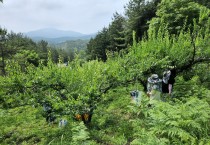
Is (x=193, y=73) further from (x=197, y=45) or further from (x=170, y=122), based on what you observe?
(x=170, y=122)

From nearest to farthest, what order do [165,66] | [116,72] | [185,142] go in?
[185,142] < [116,72] < [165,66]

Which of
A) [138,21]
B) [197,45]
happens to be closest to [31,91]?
[197,45]

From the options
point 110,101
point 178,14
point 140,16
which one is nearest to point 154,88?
point 110,101

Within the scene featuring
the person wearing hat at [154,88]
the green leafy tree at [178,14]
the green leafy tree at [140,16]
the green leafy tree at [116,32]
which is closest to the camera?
the person wearing hat at [154,88]

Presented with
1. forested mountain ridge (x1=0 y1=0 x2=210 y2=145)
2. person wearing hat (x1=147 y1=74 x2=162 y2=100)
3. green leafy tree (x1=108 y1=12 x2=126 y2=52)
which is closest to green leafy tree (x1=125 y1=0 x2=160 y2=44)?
green leafy tree (x1=108 y1=12 x2=126 y2=52)

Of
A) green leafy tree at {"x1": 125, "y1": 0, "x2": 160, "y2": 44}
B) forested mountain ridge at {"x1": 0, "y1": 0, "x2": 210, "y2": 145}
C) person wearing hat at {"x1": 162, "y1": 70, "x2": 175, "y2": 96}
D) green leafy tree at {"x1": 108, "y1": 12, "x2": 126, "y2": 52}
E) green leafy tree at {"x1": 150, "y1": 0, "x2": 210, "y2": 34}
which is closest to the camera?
forested mountain ridge at {"x1": 0, "y1": 0, "x2": 210, "y2": 145}

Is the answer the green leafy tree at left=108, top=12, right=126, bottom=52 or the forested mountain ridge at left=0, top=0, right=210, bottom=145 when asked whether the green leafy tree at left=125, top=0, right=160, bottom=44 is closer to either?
the green leafy tree at left=108, top=12, right=126, bottom=52

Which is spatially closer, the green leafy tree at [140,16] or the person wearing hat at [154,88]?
the person wearing hat at [154,88]

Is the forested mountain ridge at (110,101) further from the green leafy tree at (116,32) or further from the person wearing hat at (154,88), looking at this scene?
the green leafy tree at (116,32)

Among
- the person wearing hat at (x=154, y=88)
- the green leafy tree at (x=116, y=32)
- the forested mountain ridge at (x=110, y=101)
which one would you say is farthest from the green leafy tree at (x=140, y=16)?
the person wearing hat at (x=154, y=88)

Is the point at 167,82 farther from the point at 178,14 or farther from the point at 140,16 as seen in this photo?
the point at 140,16

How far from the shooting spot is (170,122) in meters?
5.52

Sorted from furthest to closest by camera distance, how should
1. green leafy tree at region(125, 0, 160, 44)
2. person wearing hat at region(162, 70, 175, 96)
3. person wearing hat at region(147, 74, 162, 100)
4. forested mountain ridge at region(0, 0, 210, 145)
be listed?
1. green leafy tree at region(125, 0, 160, 44)
2. person wearing hat at region(162, 70, 175, 96)
3. person wearing hat at region(147, 74, 162, 100)
4. forested mountain ridge at region(0, 0, 210, 145)

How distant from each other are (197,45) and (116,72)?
4162mm
